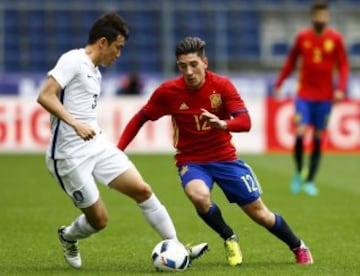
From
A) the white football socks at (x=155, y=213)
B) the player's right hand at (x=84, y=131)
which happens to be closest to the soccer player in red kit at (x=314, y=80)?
the white football socks at (x=155, y=213)

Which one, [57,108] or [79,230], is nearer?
[57,108]

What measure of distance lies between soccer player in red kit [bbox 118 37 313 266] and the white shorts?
19.6 inches

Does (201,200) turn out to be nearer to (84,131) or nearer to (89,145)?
(89,145)

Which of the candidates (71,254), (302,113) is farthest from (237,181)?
(302,113)

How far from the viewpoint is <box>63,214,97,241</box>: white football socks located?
8266 mm

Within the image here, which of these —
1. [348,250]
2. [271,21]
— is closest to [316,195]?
[348,250]

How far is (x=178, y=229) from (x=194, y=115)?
2.61 metres

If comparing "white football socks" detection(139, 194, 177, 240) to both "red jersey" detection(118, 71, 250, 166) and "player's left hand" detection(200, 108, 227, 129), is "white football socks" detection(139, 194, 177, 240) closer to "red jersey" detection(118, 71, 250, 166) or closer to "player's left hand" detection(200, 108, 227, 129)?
"red jersey" detection(118, 71, 250, 166)

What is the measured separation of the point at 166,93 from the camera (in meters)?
8.69

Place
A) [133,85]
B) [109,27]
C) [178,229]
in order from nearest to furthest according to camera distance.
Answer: [109,27], [178,229], [133,85]

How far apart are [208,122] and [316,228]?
3413mm

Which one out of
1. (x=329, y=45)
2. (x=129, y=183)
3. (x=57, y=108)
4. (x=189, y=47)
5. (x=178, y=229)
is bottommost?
(x=178, y=229)

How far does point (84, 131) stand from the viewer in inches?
297

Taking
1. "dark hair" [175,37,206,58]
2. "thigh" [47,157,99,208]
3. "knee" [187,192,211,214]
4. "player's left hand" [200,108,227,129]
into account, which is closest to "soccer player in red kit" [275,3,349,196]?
"knee" [187,192,211,214]
